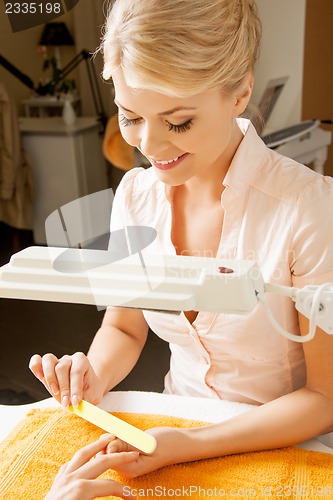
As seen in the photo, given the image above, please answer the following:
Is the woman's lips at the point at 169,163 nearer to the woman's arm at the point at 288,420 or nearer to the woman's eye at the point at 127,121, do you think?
the woman's eye at the point at 127,121

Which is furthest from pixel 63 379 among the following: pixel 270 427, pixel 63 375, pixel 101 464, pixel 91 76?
pixel 91 76

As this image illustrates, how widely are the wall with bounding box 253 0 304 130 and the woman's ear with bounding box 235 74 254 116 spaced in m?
0.03

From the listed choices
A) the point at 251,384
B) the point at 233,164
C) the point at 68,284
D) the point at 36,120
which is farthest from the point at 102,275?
the point at 36,120

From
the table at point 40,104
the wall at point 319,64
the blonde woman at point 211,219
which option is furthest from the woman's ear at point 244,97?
the table at point 40,104

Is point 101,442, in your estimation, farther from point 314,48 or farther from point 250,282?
point 314,48

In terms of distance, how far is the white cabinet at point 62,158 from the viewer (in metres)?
0.65

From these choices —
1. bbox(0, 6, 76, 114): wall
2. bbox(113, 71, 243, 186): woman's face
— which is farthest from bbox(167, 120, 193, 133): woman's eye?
bbox(0, 6, 76, 114): wall

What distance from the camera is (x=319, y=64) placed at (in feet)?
1.91

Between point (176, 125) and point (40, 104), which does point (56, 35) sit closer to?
point (40, 104)

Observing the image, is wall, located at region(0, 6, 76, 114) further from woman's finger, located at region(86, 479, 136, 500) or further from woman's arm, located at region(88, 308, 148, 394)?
woman's finger, located at region(86, 479, 136, 500)

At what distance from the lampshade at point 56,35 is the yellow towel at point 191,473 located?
1.25 ft

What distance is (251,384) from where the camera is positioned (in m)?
0.62

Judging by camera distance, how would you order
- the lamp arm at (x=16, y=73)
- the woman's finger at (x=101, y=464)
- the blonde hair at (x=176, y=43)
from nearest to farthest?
the blonde hair at (x=176, y=43) < the woman's finger at (x=101, y=464) < the lamp arm at (x=16, y=73)

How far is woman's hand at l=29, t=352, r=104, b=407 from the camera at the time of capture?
57 centimetres
